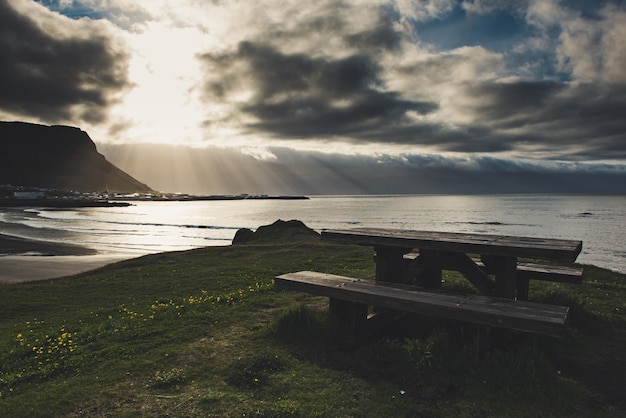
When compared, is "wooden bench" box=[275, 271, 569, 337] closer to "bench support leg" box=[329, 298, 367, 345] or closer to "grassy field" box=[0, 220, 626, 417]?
"bench support leg" box=[329, 298, 367, 345]

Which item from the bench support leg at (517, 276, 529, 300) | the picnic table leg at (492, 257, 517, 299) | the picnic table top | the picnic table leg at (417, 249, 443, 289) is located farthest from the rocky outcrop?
the picnic table leg at (492, 257, 517, 299)

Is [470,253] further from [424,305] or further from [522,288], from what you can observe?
[522,288]

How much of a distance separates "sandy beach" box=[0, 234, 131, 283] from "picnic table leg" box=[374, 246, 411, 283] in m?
18.0

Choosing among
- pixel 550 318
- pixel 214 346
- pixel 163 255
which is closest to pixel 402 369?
pixel 550 318

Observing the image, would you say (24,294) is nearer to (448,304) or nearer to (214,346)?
(214,346)

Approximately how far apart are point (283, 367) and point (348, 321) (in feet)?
4.33

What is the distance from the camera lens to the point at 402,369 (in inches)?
211

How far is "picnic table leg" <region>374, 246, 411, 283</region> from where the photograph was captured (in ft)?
23.1

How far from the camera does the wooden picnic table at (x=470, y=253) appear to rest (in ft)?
18.6

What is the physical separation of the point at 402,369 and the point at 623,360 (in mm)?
3403

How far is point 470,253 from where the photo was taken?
6.33 meters

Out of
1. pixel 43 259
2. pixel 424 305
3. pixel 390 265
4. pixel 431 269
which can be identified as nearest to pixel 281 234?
pixel 43 259

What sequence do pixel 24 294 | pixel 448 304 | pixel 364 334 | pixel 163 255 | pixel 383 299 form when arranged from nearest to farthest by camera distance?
pixel 448 304, pixel 383 299, pixel 364 334, pixel 24 294, pixel 163 255

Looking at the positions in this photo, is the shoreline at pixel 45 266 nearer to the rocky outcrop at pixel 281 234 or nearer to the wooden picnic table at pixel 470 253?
the rocky outcrop at pixel 281 234
